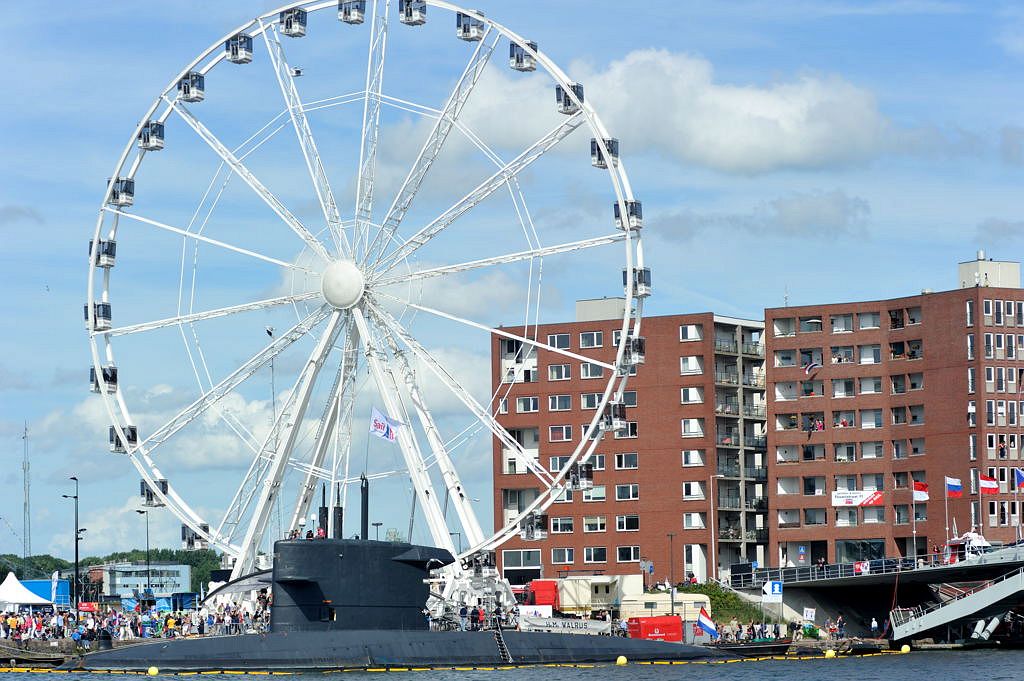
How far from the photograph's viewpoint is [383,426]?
60094 mm

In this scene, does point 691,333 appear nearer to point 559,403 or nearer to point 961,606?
point 559,403

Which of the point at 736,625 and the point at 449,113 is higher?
the point at 449,113

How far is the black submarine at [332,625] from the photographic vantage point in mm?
53562

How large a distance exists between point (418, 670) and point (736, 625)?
36.0m

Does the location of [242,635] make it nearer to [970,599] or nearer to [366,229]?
[366,229]

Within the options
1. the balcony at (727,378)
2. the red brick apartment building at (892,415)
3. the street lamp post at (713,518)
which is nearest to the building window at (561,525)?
the street lamp post at (713,518)

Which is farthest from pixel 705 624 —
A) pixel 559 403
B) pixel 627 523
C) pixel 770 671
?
pixel 559 403

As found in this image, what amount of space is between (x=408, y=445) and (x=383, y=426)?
129 centimetres

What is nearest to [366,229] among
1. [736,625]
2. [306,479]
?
[306,479]

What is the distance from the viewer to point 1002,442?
4119 inches

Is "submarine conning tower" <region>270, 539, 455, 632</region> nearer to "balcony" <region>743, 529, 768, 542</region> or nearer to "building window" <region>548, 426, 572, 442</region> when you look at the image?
"building window" <region>548, 426, 572, 442</region>

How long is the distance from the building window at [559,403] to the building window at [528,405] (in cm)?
93

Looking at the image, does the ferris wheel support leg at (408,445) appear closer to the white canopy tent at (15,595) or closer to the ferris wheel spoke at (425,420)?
the ferris wheel spoke at (425,420)

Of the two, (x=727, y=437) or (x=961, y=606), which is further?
(x=727, y=437)
